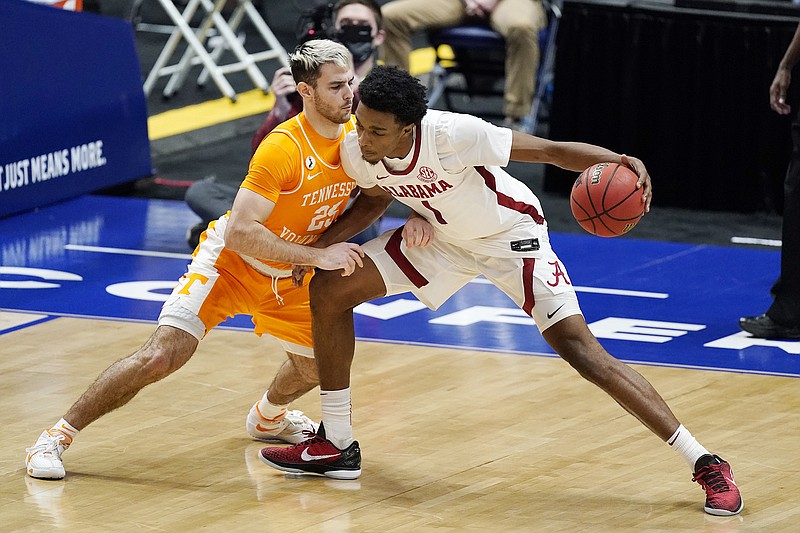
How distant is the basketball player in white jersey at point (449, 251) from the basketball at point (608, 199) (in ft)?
0.19

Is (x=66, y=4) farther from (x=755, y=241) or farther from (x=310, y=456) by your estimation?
(x=310, y=456)

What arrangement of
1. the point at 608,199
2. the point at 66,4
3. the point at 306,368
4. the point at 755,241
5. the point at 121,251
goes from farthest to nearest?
the point at 66,4 → the point at 755,241 → the point at 121,251 → the point at 306,368 → the point at 608,199

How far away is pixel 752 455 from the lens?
5.68 metres

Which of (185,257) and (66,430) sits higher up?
(66,430)

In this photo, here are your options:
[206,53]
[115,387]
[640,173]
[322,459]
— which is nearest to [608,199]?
[640,173]

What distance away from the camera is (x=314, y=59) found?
538 cm

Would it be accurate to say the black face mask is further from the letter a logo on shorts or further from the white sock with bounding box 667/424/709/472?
the white sock with bounding box 667/424/709/472

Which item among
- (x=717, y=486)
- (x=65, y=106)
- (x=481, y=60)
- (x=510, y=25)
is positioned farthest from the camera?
(x=481, y=60)

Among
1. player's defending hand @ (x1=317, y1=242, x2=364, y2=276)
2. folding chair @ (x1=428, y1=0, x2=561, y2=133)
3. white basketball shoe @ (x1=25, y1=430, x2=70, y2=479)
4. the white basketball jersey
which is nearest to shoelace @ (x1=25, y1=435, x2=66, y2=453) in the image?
white basketball shoe @ (x1=25, y1=430, x2=70, y2=479)

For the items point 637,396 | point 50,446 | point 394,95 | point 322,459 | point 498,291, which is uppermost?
point 394,95

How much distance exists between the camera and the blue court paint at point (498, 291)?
7.36 metres

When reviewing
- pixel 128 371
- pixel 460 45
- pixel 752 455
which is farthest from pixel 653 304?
pixel 460 45

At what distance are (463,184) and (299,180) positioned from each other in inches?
24.3

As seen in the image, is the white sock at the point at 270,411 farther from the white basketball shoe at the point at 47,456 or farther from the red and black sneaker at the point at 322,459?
the white basketball shoe at the point at 47,456
